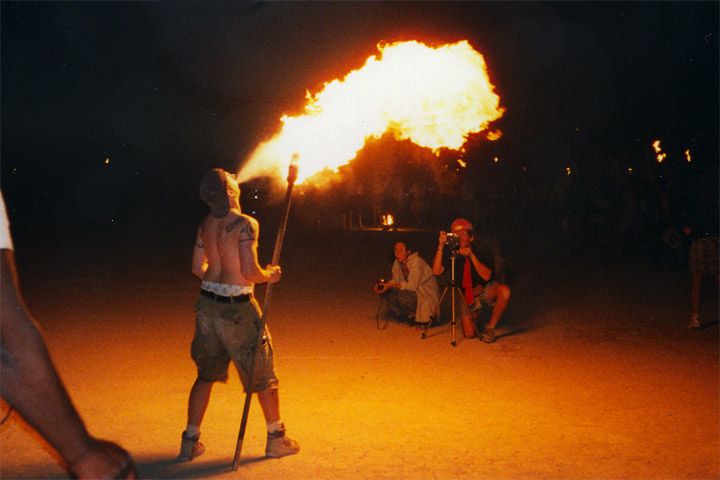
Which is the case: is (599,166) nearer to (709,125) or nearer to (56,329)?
(709,125)

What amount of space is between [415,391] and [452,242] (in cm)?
288


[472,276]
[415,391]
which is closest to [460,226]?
[472,276]

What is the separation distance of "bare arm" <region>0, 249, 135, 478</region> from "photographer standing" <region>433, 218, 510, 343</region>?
304 inches

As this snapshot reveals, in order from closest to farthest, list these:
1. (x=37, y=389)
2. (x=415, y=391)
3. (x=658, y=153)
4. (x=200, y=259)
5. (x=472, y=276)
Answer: (x=37, y=389) < (x=200, y=259) < (x=415, y=391) < (x=472, y=276) < (x=658, y=153)

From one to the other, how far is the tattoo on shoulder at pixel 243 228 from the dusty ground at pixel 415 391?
1.51 meters

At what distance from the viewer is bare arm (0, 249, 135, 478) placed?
5.38 ft

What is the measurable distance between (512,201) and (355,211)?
14.6m

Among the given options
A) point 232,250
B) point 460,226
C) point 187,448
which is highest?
point 460,226

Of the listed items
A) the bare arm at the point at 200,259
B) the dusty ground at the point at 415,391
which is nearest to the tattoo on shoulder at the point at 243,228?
the bare arm at the point at 200,259

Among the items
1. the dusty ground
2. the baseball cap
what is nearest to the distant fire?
the dusty ground

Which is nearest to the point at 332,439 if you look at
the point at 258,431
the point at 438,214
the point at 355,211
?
the point at 258,431

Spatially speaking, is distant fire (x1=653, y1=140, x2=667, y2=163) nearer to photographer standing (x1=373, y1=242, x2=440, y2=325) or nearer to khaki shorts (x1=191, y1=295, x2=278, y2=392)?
photographer standing (x1=373, y1=242, x2=440, y2=325)

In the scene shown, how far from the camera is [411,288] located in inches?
404

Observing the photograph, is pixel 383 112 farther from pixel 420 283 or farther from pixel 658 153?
pixel 658 153
